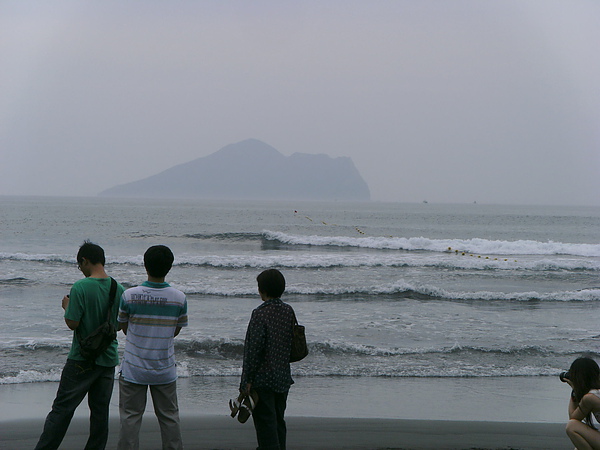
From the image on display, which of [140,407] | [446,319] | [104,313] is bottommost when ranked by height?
[446,319]

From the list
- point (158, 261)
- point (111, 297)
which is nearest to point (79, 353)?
point (111, 297)

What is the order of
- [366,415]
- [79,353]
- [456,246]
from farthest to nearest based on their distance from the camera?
1. [456,246]
2. [366,415]
3. [79,353]

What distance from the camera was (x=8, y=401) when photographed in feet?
20.6

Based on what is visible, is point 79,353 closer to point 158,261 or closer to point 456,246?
point 158,261

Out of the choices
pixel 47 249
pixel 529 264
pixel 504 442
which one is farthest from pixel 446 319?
pixel 47 249

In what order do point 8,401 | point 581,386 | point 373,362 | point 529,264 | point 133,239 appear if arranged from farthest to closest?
1. point 133,239
2. point 529,264
3. point 373,362
4. point 8,401
5. point 581,386

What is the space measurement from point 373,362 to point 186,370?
2.64 m

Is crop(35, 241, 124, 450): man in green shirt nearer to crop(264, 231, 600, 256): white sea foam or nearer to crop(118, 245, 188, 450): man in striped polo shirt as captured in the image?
crop(118, 245, 188, 450): man in striped polo shirt

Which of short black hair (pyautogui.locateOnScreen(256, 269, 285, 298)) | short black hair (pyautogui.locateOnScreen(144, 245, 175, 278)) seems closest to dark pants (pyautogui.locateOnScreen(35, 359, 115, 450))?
short black hair (pyautogui.locateOnScreen(144, 245, 175, 278))

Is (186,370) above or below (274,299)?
below

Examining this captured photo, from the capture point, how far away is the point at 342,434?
539 centimetres

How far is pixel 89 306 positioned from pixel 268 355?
1.17 metres

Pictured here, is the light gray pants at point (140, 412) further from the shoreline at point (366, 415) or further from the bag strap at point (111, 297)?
the shoreline at point (366, 415)

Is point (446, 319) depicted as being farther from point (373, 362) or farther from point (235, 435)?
point (235, 435)
